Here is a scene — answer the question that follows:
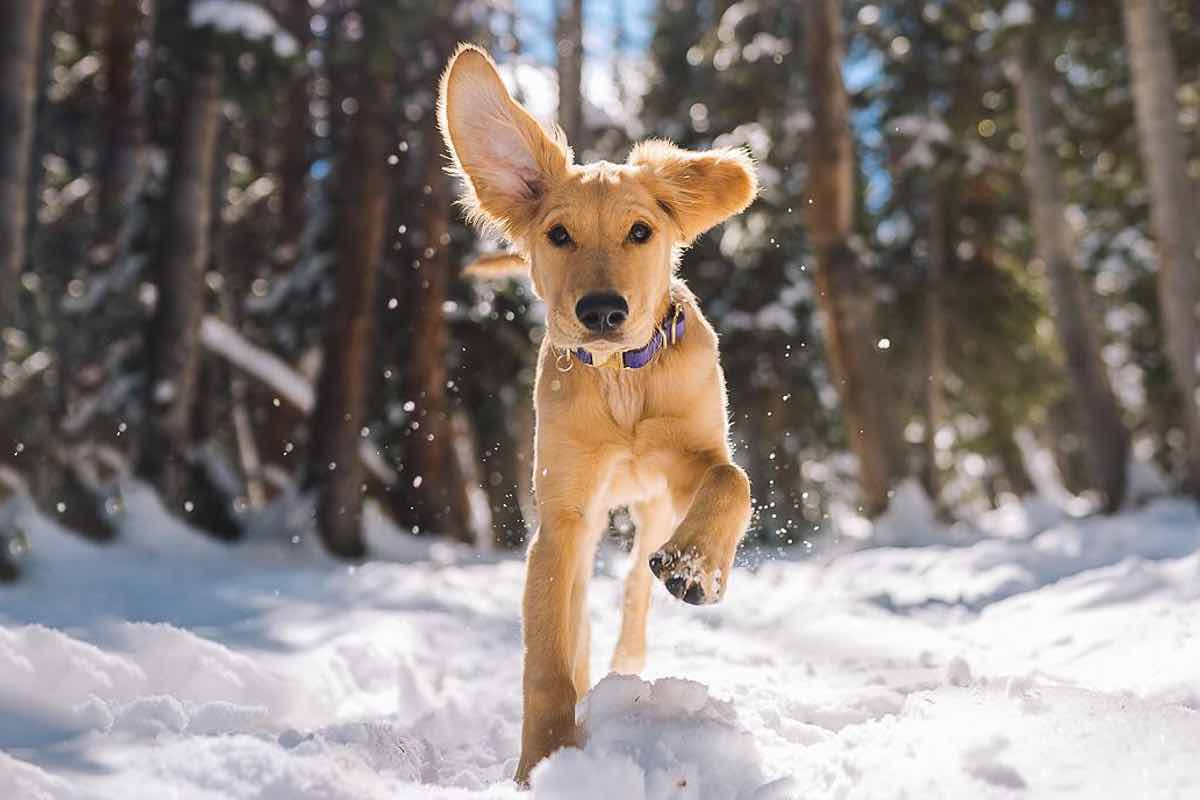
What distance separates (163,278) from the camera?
1013cm

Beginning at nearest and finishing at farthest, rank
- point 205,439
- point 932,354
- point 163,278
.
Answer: point 163,278, point 205,439, point 932,354

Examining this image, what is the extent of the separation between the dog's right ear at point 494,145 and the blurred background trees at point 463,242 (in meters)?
4.67

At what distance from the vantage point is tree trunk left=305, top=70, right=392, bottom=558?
35.9 ft

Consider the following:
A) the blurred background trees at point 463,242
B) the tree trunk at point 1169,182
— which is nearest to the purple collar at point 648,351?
the blurred background trees at point 463,242

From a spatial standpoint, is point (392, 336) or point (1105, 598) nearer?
point (1105, 598)

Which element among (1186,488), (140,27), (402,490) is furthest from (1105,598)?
(140,27)

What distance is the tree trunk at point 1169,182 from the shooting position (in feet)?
34.3

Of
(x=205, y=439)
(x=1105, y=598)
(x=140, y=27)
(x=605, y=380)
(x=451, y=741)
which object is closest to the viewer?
(x=605, y=380)

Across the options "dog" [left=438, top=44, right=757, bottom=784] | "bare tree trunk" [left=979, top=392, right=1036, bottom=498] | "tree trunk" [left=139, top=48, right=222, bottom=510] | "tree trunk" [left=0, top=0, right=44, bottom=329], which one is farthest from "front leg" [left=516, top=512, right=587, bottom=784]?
"bare tree trunk" [left=979, top=392, right=1036, bottom=498]

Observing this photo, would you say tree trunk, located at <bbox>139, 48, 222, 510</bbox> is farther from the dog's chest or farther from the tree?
the dog's chest

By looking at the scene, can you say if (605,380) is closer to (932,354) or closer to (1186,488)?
(1186,488)

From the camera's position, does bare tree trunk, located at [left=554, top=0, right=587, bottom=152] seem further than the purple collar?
Yes

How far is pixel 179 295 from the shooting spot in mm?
10188

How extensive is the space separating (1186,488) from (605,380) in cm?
908
